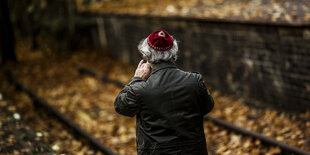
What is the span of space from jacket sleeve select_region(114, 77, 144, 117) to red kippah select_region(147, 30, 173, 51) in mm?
348

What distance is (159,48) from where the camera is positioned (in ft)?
10.3

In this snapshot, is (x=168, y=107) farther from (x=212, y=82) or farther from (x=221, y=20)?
(x=212, y=82)

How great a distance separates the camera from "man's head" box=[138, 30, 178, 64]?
3.14m

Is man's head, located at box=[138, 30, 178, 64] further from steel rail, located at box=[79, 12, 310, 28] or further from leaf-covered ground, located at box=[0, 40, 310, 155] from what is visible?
steel rail, located at box=[79, 12, 310, 28]

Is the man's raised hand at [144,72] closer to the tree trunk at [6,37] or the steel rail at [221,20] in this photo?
the steel rail at [221,20]

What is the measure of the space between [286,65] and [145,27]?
695 cm

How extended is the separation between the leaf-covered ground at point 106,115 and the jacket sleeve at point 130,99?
144 inches

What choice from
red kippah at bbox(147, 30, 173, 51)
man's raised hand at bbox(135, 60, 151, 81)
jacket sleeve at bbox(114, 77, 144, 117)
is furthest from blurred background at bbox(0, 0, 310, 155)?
red kippah at bbox(147, 30, 173, 51)

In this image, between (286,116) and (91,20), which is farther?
(91,20)

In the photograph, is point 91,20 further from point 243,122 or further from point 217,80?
point 243,122

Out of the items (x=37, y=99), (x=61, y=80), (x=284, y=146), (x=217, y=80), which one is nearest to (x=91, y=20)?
(x=61, y=80)

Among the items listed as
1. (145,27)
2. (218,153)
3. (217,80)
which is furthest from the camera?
(145,27)

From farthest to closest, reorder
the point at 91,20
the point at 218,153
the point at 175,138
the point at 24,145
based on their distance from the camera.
Result: 1. the point at 91,20
2. the point at 218,153
3. the point at 24,145
4. the point at 175,138

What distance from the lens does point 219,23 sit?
9.56 m
